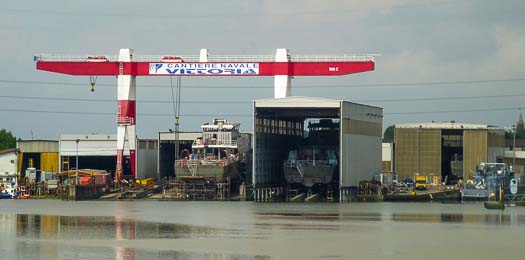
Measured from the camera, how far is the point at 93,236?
5144cm

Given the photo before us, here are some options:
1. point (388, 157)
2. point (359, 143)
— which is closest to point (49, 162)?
point (359, 143)

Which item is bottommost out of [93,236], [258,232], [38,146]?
[93,236]

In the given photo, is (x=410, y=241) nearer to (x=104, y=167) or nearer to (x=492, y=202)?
(x=492, y=202)

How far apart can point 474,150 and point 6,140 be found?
6834 centimetres

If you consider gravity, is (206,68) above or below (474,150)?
above

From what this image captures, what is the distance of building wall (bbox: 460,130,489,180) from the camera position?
108250mm

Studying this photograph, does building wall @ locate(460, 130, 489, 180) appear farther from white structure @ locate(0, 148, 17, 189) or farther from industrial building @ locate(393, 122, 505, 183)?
white structure @ locate(0, 148, 17, 189)

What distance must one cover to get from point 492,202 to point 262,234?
33.2 metres

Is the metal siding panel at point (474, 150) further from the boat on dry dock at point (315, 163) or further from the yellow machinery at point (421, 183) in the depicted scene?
the boat on dry dock at point (315, 163)

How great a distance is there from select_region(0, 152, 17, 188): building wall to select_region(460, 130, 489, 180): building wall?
41364mm

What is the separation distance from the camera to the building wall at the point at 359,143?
87.4 m

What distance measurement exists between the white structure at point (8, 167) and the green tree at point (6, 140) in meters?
39.1

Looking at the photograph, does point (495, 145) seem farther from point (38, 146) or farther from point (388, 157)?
point (38, 146)

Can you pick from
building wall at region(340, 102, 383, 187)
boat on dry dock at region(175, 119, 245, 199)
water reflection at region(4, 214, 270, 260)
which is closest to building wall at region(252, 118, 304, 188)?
boat on dry dock at region(175, 119, 245, 199)
